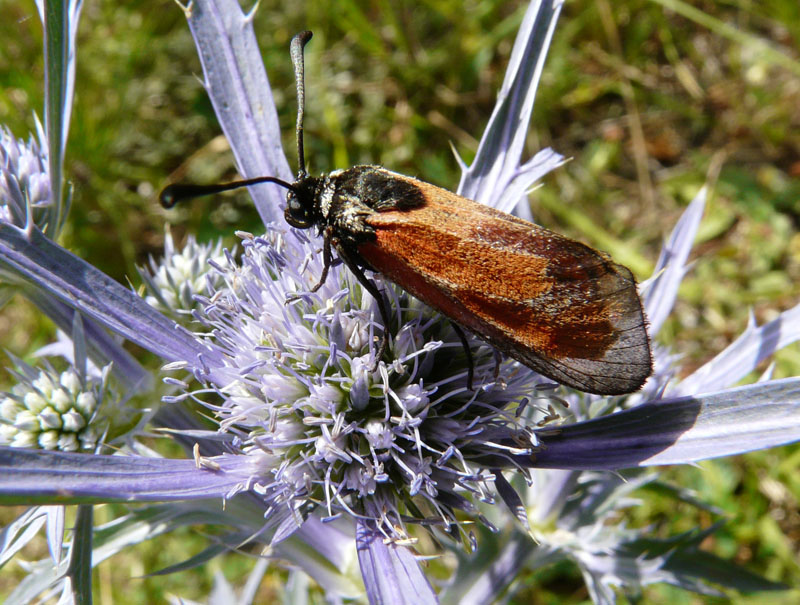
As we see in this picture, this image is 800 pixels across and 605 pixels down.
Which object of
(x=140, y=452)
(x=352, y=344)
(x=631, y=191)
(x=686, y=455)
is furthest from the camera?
(x=631, y=191)

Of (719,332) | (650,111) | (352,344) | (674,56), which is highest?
(674,56)

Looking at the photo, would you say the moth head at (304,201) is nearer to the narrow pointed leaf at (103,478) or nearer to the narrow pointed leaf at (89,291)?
the narrow pointed leaf at (89,291)

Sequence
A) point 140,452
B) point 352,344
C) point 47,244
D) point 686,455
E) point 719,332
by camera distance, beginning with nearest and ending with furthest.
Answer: point 686,455
point 47,244
point 352,344
point 140,452
point 719,332

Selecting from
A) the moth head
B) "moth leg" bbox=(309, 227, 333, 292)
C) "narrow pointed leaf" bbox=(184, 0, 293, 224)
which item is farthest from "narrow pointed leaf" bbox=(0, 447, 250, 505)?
"narrow pointed leaf" bbox=(184, 0, 293, 224)

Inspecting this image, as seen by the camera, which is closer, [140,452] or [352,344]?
[352,344]

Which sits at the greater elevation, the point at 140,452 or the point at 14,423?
the point at 14,423

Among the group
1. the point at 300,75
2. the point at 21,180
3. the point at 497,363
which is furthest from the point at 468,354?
the point at 21,180

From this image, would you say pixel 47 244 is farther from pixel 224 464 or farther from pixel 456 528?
pixel 456 528

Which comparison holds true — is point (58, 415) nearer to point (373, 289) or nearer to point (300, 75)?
point (373, 289)

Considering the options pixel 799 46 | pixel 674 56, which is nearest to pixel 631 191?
pixel 674 56
